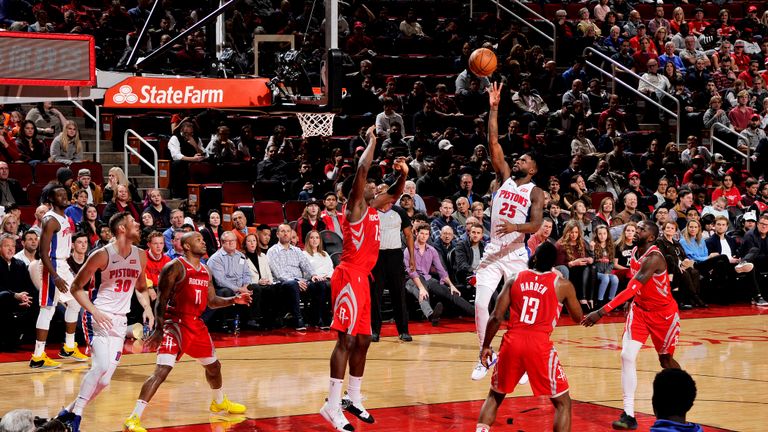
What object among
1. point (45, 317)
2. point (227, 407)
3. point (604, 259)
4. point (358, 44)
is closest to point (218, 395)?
point (227, 407)

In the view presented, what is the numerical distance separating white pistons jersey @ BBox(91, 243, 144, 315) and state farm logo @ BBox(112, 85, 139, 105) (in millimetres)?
1289

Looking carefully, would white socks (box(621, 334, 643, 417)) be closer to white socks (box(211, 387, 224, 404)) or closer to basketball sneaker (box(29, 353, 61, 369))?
white socks (box(211, 387, 224, 404))

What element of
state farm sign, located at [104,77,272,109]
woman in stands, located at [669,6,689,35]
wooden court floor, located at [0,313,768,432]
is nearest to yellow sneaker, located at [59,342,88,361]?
wooden court floor, located at [0,313,768,432]

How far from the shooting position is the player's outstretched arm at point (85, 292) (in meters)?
8.55

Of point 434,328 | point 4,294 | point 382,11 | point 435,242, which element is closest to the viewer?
point 4,294

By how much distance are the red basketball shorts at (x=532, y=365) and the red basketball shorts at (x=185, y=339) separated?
2.58m

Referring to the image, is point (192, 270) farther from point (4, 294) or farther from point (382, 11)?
point (382, 11)

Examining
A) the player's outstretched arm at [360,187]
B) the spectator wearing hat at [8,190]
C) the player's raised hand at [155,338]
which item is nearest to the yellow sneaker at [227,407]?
the player's raised hand at [155,338]

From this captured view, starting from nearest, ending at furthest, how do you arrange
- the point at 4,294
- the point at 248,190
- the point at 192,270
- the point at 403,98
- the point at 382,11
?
the point at 192,270 < the point at 4,294 < the point at 248,190 < the point at 403,98 < the point at 382,11

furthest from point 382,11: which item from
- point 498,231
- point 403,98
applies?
point 498,231

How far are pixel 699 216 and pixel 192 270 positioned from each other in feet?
34.5

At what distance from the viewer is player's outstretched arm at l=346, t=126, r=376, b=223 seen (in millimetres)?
8586

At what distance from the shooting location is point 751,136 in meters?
21.7

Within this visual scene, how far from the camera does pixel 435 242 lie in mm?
15594
